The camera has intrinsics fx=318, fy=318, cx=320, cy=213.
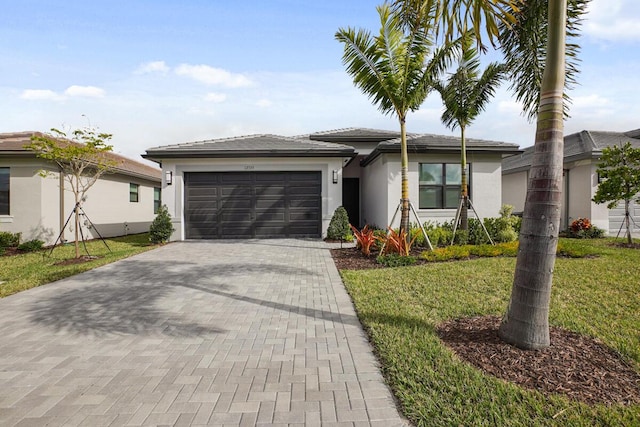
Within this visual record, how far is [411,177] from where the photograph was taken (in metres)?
12.8

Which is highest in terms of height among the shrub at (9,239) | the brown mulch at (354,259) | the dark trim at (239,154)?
the dark trim at (239,154)

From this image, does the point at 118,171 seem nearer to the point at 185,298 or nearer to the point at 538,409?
the point at 185,298

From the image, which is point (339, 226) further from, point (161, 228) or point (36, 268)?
point (36, 268)

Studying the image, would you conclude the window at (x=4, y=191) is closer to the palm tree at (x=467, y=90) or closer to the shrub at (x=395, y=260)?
the shrub at (x=395, y=260)

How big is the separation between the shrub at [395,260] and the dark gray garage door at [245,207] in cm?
546

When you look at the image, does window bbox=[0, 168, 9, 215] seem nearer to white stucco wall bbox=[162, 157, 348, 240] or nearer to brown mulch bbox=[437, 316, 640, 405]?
white stucco wall bbox=[162, 157, 348, 240]

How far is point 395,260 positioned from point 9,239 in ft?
44.9

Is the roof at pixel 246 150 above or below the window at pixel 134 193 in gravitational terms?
above

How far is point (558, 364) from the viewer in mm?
3027

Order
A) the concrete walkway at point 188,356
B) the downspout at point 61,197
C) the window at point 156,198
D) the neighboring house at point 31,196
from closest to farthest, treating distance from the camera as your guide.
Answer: the concrete walkway at point 188,356 < the neighboring house at point 31,196 < the downspout at point 61,197 < the window at point 156,198

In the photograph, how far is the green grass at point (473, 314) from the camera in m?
2.38

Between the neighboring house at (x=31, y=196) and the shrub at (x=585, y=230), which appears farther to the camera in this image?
the shrub at (x=585, y=230)

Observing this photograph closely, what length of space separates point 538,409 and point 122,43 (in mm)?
11641

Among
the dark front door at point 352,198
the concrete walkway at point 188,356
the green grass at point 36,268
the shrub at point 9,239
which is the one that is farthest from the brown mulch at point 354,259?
the shrub at point 9,239
